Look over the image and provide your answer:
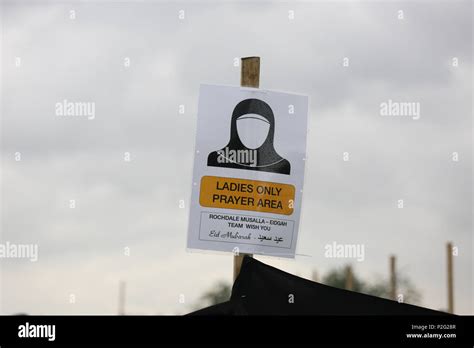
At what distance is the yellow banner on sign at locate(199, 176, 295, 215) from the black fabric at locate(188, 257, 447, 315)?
0.83 metres

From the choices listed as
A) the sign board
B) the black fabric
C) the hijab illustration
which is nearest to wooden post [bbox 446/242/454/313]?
the sign board

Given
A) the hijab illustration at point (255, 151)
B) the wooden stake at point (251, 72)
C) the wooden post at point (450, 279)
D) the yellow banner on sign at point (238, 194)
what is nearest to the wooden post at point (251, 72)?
the wooden stake at point (251, 72)

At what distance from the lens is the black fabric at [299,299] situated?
7832 millimetres

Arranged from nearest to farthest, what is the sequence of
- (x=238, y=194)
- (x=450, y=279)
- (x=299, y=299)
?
(x=299, y=299) < (x=238, y=194) < (x=450, y=279)

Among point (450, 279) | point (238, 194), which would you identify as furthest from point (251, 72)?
point (450, 279)

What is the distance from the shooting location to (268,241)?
28.0 feet

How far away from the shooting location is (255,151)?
28.1 feet

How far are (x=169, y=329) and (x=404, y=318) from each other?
2098mm

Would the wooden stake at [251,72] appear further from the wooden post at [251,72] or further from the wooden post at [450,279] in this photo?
the wooden post at [450,279]

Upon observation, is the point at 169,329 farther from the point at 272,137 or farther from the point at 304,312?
the point at 272,137

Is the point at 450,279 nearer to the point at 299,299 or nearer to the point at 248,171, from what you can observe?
the point at 248,171

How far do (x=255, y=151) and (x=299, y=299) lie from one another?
61.4 inches

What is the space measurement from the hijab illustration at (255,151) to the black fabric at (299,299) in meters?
1.13

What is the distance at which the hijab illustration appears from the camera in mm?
8484
